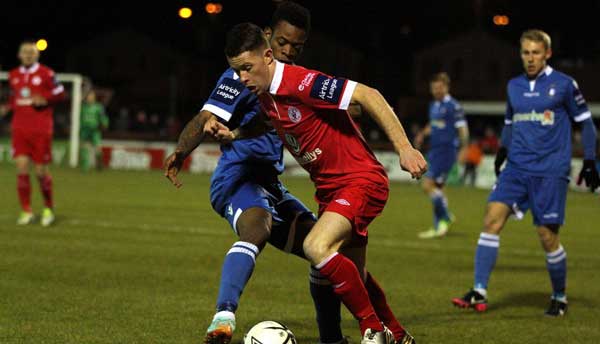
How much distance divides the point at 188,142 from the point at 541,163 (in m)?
3.51

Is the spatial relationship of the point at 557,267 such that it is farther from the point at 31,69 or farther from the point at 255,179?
the point at 31,69

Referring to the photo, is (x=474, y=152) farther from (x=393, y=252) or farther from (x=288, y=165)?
(x=393, y=252)

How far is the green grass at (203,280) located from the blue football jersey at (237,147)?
98 cm

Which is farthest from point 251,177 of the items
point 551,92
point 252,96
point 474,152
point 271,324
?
point 474,152

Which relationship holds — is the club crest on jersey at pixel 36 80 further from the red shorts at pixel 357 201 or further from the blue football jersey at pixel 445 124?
the red shorts at pixel 357 201

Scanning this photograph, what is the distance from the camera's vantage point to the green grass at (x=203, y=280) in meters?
7.34

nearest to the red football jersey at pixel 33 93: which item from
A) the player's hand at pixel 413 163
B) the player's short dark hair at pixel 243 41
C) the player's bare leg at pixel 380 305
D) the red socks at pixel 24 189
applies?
the red socks at pixel 24 189

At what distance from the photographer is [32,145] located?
47.1 feet

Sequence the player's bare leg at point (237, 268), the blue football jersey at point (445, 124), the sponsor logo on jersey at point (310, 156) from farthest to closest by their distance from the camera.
Answer: the blue football jersey at point (445, 124)
the sponsor logo on jersey at point (310, 156)
the player's bare leg at point (237, 268)

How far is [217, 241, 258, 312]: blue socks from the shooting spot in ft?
19.4

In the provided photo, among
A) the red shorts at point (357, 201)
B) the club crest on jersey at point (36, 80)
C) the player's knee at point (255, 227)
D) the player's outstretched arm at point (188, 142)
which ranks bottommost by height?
the club crest on jersey at point (36, 80)

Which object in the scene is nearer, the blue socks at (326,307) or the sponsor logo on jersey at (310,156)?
the sponsor logo on jersey at (310,156)

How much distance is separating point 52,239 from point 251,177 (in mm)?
6549

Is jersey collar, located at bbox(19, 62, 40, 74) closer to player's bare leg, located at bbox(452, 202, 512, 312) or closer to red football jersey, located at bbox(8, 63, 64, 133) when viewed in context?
red football jersey, located at bbox(8, 63, 64, 133)
